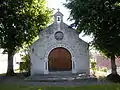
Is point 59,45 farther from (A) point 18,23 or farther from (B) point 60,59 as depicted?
(A) point 18,23

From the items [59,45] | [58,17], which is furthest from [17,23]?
[59,45]

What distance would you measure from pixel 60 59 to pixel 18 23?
6.41 meters

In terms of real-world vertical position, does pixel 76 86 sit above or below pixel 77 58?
below

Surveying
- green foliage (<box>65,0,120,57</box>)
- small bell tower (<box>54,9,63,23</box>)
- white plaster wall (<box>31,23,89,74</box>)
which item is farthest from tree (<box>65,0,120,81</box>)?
small bell tower (<box>54,9,63,23</box>)

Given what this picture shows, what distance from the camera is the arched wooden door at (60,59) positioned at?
93.7 feet

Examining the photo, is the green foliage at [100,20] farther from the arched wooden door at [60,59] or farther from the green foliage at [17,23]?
the green foliage at [17,23]

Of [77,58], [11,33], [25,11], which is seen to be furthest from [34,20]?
[77,58]

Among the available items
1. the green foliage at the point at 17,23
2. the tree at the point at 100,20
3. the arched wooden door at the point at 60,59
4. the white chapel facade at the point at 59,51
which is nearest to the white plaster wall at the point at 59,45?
the white chapel facade at the point at 59,51

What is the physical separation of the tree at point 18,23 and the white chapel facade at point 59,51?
1430 mm

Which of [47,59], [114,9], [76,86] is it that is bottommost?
[76,86]

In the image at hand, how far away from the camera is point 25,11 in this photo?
29047 millimetres

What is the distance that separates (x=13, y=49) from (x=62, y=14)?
729cm

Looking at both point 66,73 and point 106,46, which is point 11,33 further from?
point 106,46

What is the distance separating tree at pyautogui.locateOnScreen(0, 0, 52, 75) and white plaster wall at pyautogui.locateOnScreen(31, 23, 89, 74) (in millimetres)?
1487
